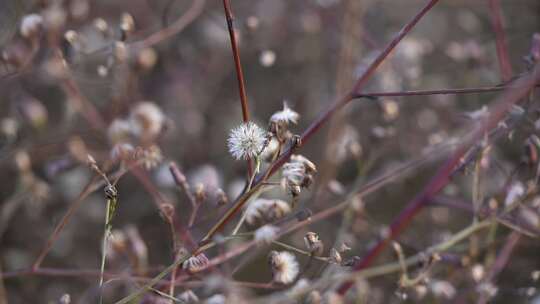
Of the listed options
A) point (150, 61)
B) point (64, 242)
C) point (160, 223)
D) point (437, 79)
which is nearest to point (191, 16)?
point (150, 61)

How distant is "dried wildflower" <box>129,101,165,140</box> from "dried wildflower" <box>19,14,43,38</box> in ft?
0.72

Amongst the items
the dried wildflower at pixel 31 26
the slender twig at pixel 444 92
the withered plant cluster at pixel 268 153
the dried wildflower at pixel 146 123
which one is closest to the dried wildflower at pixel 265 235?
the withered plant cluster at pixel 268 153

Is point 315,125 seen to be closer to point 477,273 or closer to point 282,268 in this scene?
point 282,268

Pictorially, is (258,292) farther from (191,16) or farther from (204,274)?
(191,16)

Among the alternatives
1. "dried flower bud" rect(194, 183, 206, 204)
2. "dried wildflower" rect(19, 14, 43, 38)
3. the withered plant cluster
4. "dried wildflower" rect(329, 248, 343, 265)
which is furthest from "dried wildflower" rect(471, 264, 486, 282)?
"dried wildflower" rect(19, 14, 43, 38)

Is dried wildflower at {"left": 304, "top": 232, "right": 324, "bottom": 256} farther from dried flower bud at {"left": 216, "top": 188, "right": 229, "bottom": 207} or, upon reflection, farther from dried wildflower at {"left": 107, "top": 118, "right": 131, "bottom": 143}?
dried wildflower at {"left": 107, "top": 118, "right": 131, "bottom": 143}

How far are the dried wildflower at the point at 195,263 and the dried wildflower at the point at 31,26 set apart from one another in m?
0.53

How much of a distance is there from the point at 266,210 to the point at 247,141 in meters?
0.14

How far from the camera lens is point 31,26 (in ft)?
3.75

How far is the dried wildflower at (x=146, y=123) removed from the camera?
113 cm

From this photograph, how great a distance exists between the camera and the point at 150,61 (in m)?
1.38

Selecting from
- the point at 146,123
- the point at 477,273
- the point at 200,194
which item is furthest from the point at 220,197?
the point at 477,273

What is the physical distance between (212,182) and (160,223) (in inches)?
22.0

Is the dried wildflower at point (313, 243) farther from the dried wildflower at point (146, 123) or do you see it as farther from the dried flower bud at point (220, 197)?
the dried wildflower at point (146, 123)
